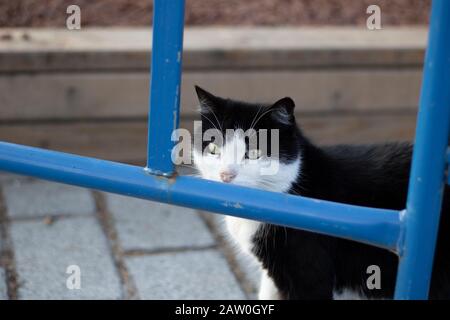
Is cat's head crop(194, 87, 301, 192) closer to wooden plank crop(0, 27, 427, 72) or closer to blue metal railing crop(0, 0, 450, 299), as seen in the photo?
blue metal railing crop(0, 0, 450, 299)

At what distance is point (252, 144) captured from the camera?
189cm

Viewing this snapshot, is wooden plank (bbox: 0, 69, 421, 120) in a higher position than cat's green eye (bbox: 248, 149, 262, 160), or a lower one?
higher

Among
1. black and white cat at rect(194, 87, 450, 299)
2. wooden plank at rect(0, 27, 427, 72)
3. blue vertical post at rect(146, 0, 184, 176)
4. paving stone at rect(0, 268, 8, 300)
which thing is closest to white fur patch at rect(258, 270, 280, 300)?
black and white cat at rect(194, 87, 450, 299)

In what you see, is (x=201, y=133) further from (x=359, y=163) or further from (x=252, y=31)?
(x=252, y=31)

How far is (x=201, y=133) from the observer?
2.04 metres

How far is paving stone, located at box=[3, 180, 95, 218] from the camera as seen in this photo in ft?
9.34

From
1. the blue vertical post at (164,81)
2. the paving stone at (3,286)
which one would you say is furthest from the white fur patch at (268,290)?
the blue vertical post at (164,81)

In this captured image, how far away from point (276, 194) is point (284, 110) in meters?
0.71

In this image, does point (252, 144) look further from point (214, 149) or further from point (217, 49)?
point (217, 49)

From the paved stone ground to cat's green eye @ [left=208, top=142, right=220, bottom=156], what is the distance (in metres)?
0.61

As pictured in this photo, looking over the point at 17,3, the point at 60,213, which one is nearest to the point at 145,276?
the point at 60,213

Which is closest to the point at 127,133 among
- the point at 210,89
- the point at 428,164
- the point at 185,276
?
the point at 210,89

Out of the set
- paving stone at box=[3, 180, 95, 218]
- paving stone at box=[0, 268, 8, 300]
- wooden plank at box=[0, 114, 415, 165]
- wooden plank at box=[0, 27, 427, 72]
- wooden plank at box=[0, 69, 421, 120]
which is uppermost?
wooden plank at box=[0, 27, 427, 72]

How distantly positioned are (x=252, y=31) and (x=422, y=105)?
2.30m
